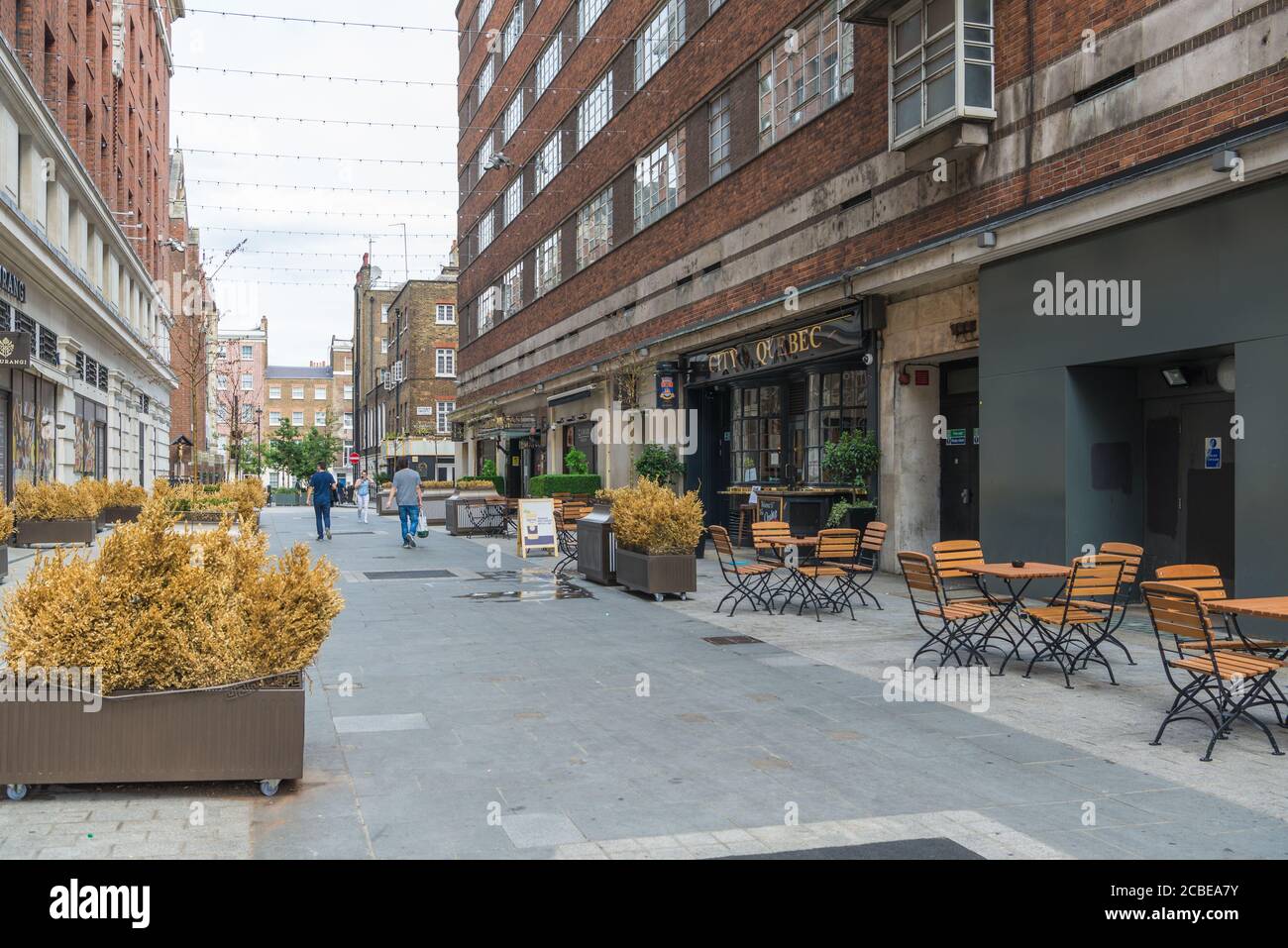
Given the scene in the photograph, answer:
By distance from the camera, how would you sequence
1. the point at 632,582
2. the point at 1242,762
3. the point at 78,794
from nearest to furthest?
the point at 78,794
the point at 1242,762
the point at 632,582

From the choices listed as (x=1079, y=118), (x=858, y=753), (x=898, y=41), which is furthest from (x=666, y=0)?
(x=858, y=753)

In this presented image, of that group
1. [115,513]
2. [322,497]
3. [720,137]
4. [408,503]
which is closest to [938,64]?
[720,137]

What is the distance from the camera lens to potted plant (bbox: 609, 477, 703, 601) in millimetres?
13203

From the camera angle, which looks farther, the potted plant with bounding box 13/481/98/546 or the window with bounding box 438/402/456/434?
the window with bounding box 438/402/456/434

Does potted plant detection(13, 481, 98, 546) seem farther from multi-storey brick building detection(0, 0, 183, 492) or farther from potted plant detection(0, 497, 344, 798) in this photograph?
potted plant detection(0, 497, 344, 798)

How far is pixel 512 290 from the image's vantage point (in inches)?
1563

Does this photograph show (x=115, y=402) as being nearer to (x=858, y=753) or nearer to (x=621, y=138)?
(x=621, y=138)

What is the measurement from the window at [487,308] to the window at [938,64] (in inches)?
1145

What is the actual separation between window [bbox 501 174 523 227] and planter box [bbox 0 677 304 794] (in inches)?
1376

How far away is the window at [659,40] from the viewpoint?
936 inches

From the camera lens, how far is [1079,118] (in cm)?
1174

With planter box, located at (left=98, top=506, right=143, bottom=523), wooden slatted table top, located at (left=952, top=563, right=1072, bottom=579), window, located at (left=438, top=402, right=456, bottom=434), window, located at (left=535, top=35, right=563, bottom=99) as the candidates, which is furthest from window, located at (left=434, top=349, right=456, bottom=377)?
wooden slatted table top, located at (left=952, top=563, right=1072, bottom=579)

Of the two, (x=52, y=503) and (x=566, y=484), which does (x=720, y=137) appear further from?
(x=52, y=503)
